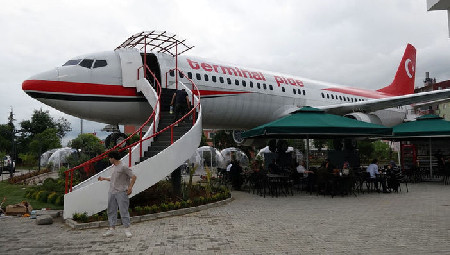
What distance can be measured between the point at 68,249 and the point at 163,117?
746 cm

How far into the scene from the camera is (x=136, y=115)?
1422cm

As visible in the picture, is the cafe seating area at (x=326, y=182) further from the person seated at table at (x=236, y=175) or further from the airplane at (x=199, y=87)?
the airplane at (x=199, y=87)

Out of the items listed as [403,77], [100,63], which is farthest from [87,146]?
[403,77]

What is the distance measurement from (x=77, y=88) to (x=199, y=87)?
493cm

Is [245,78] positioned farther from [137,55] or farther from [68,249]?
[68,249]

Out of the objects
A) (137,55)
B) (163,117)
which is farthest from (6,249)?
(137,55)

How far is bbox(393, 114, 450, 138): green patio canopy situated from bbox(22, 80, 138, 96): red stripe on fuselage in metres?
12.8

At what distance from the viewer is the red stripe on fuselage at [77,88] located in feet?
39.1

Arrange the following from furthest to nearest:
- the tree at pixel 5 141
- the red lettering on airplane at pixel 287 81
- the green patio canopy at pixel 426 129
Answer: the tree at pixel 5 141 < the red lettering on airplane at pixel 287 81 < the green patio canopy at pixel 426 129

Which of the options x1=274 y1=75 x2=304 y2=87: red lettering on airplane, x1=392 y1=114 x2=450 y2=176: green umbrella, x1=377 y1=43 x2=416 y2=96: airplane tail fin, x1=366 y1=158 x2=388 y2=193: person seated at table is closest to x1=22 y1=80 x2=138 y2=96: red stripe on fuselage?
x1=274 y1=75 x2=304 y2=87: red lettering on airplane

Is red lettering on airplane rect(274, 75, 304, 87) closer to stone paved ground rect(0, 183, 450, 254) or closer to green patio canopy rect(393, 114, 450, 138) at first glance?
green patio canopy rect(393, 114, 450, 138)

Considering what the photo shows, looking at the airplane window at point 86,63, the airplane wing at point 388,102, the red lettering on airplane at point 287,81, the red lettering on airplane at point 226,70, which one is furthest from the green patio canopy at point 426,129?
the airplane window at point 86,63

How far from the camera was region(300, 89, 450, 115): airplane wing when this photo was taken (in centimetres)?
1811

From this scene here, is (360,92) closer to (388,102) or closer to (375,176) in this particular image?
(388,102)
